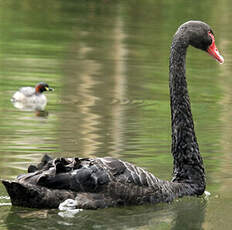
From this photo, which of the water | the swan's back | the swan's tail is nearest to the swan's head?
the water

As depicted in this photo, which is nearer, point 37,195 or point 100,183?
point 37,195

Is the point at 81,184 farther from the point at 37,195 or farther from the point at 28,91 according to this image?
the point at 28,91

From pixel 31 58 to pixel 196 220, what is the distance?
9770 millimetres

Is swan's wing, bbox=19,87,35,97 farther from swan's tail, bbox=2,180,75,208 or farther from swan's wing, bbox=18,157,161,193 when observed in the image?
swan's tail, bbox=2,180,75,208

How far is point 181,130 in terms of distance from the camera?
692 cm

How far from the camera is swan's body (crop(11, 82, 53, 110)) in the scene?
1150 cm

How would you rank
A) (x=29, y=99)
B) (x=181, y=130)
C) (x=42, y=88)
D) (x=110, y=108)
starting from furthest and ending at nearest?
(x=42, y=88) → (x=29, y=99) → (x=110, y=108) → (x=181, y=130)

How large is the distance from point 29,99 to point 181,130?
192 inches

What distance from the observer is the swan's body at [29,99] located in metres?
11.5

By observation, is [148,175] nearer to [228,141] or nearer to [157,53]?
[228,141]

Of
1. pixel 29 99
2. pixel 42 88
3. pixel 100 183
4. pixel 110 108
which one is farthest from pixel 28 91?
pixel 100 183

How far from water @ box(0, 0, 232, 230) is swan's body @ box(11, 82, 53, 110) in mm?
137

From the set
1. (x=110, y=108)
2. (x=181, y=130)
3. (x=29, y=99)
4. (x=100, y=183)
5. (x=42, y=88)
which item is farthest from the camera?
(x=42, y=88)

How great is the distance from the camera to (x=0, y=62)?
15117 mm
